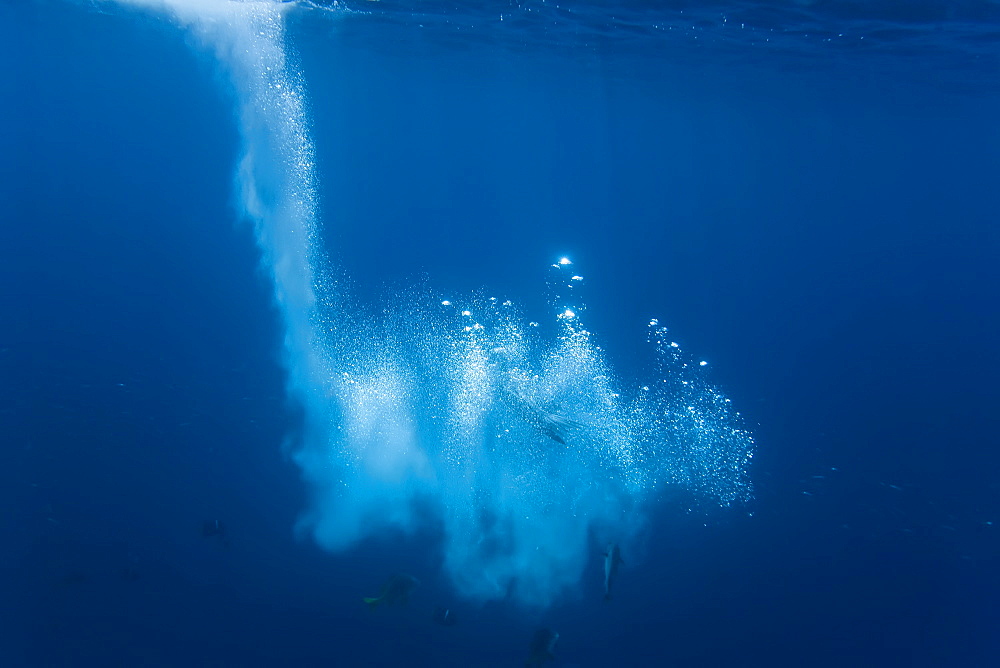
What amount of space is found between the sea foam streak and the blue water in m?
0.10

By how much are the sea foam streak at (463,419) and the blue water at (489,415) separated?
0.34 feet

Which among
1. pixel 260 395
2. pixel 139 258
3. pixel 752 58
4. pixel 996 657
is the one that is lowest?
pixel 996 657

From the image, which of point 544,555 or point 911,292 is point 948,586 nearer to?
point 544,555

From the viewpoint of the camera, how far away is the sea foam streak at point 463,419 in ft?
45.4

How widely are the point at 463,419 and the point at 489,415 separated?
767mm

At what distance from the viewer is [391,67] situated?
3966 cm

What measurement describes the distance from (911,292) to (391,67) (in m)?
38.2

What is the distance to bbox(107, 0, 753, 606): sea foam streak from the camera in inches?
545

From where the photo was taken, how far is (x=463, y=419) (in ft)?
54.9

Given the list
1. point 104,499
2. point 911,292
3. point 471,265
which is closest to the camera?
point 104,499

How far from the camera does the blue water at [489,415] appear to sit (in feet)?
Answer: 39.8

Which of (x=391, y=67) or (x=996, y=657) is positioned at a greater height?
(x=391, y=67)

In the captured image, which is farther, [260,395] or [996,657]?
[260,395]

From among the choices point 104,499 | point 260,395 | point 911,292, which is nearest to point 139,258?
point 260,395
